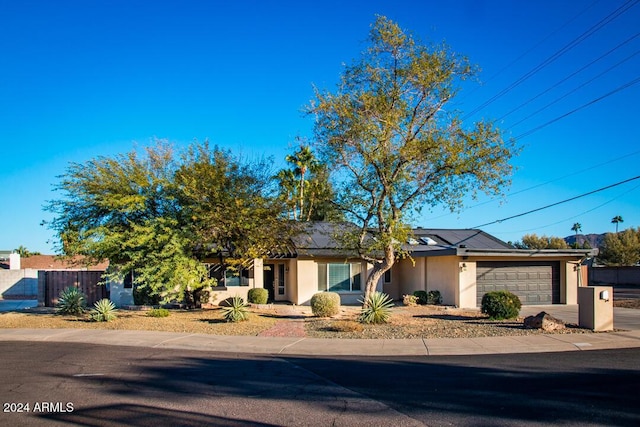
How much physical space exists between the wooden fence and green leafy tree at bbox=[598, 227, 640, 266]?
53747mm

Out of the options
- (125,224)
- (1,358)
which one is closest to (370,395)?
(1,358)

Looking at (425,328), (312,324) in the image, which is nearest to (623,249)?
(425,328)

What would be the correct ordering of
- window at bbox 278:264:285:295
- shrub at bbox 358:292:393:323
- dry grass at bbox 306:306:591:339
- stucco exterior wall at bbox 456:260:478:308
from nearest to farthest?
dry grass at bbox 306:306:591:339
shrub at bbox 358:292:393:323
stucco exterior wall at bbox 456:260:478:308
window at bbox 278:264:285:295

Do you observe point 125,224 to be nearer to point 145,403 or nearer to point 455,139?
point 455,139

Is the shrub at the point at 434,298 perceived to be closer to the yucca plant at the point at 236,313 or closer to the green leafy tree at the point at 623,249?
the yucca plant at the point at 236,313

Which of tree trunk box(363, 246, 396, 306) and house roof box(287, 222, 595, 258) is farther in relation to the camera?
house roof box(287, 222, 595, 258)

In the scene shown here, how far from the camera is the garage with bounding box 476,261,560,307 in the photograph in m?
25.4

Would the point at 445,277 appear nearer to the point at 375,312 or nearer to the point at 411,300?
the point at 411,300

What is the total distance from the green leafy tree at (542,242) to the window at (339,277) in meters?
41.5

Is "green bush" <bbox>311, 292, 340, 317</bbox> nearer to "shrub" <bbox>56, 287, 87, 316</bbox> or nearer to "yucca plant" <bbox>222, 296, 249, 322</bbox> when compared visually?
"yucca plant" <bbox>222, 296, 249, 322</bbox>

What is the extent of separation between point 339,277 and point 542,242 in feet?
153

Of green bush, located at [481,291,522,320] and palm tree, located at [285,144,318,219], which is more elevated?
palm tree, located at [285,144,318,219]

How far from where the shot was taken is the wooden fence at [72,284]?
27.5 metres

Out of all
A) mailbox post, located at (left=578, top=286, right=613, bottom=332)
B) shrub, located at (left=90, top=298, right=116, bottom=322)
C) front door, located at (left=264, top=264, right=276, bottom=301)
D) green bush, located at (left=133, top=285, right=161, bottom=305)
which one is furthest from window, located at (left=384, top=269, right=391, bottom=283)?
shrub, located at (left=90, top=298, right=116, bottom=322)
